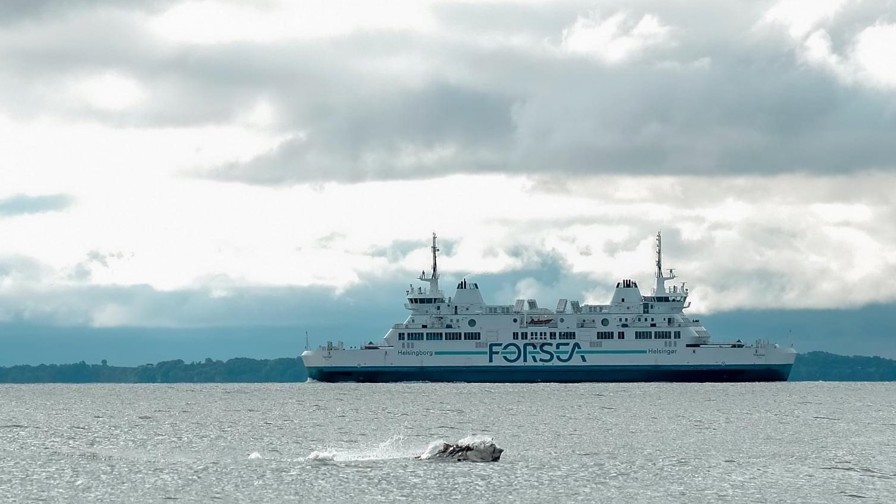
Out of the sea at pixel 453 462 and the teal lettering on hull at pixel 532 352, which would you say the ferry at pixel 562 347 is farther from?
the sea at pixel 453 462

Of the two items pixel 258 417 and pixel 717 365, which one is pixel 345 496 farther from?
pixel 717 365

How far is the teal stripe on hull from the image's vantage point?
116 m

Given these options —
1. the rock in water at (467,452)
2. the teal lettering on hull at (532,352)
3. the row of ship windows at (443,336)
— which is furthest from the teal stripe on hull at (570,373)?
the rock in water at (467,452)

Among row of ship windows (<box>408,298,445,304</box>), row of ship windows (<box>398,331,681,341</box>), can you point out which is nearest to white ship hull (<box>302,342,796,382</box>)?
row of ship windows (<box>398,331,681,341</box>)

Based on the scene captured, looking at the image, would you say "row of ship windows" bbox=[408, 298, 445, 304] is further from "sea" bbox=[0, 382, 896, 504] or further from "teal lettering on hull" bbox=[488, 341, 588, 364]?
"sea" bbox=[0, 382, 896, 504]

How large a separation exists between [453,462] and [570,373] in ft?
248

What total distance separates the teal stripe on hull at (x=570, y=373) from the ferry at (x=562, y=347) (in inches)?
3.4

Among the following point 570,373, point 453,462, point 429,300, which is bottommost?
point 453,462

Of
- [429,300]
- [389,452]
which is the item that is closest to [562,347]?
[429,300]

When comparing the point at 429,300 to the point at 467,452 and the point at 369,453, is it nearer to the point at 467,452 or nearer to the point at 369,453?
the point at 369,453

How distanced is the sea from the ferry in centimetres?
3151

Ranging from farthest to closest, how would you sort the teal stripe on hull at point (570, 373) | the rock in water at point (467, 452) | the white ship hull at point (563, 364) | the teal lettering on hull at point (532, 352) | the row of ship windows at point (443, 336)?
the row of ship windows at point (443, 336) → the teal lettering on hull at point (532, 352) → the teal stripe on hull at point (570, 373) → the white ship hull at point (563, 364) → the rock in water at point (467, 452)

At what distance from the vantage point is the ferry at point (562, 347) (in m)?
116

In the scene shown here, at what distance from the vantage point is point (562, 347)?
11756 cm
